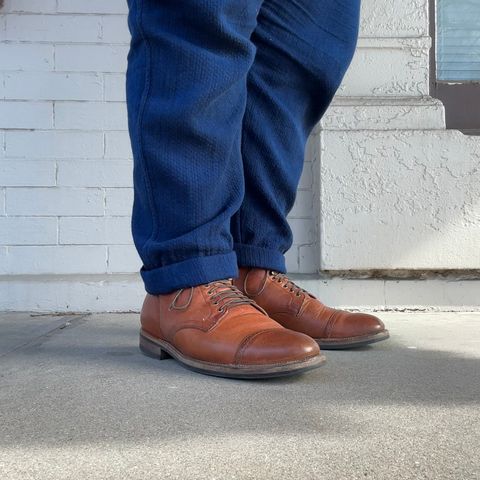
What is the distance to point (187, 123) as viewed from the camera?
1159mm

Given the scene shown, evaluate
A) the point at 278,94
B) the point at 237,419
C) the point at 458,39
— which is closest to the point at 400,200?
the point at 458,39

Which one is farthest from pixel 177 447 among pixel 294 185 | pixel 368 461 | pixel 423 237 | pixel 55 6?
pixel 55 6

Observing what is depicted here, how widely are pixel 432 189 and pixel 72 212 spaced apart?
45.3 inches

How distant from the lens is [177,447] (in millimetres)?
757

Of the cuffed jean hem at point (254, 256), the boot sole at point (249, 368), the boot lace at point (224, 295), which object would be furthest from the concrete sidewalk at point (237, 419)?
the cuffed jean hem at point (254, 256)

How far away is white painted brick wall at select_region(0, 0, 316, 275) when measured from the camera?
88.6 inches

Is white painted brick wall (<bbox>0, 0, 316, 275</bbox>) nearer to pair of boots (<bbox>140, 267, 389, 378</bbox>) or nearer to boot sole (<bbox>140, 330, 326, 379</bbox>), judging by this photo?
pair of boots (<bbox>140, 267, 389, 378</bbox>)

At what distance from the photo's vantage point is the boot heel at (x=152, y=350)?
128 centimetres

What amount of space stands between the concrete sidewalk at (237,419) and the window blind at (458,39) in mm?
1369

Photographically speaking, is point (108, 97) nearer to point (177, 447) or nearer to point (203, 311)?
point (203, 311)

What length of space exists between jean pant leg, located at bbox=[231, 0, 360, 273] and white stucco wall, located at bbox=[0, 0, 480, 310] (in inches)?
29.8

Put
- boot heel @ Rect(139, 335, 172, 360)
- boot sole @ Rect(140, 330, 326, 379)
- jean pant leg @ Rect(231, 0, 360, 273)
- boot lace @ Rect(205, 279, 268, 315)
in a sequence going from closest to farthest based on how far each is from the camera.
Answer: boot sole @ Rect(140, 330, 326, 379) → boot lace @ Rect(205, 279, 268, 315) → boot heel @ Rect(139, 335, 172, 360) → jean pant leg @ Rect(231, 0, 360, 273)

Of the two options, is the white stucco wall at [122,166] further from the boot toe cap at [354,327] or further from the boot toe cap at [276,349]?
the boot toe cap at [276,349]

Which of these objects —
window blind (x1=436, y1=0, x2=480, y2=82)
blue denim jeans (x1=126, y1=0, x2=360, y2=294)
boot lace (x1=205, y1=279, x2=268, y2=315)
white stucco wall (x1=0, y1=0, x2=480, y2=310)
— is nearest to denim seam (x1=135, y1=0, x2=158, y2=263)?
blue denim jeans (x1=126, y1=0, x2=360, y2=294)
